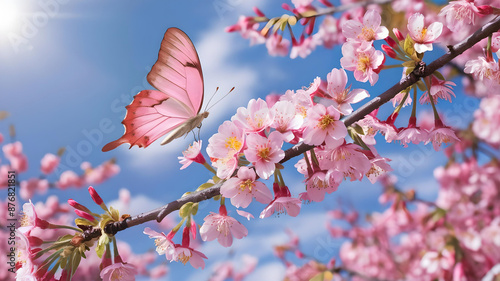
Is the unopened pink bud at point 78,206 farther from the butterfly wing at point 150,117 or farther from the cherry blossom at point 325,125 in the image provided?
the cherry blossom at point 325,125

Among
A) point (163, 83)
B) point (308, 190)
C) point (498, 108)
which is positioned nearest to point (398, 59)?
point (308, 190)

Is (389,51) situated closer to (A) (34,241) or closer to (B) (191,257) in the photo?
(B) (191,257)

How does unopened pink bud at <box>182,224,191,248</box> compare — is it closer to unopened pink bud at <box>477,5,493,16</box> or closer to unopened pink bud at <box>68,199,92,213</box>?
unopened pink bud at <box>68,199,92,213</box>

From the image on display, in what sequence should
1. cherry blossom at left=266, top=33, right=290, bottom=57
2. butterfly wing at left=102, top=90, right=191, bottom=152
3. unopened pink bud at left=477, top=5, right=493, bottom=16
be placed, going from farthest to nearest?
cherry blossom at left=266, top=33, right=290, bottom=57, butterfly wing at left=102, top=90, right=191, bottom=152, unopened pink bud at left=477, top=5, right=493, bottom=16

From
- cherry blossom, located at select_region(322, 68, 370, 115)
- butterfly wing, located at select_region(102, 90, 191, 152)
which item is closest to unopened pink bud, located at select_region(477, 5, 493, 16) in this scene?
cherry blossom, located at select_region(322, 68, 370, 115)

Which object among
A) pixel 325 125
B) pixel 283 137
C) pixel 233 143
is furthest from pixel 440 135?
pixel 233 143

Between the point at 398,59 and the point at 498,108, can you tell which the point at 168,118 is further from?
the point at 498,108
